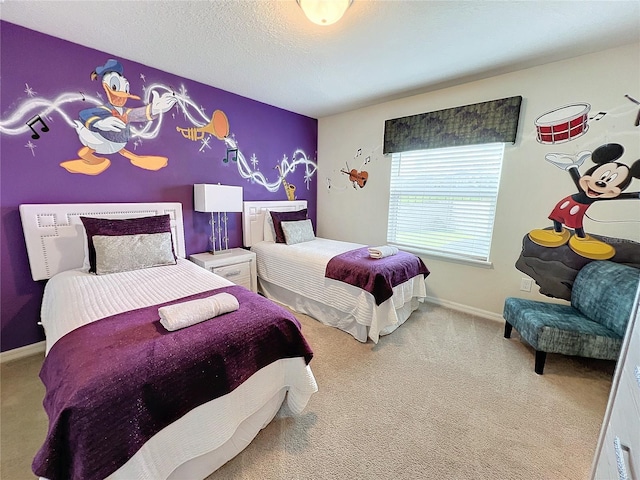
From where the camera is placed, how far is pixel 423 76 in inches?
101

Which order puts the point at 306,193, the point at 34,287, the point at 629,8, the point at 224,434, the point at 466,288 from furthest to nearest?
the point at 306,193, the point at 466,288, the point at 34,287, the point at 629,8, the point at 224,434

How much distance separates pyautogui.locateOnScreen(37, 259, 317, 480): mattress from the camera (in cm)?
107

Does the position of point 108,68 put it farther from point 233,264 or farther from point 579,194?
point 579,194

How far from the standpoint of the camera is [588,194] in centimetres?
224

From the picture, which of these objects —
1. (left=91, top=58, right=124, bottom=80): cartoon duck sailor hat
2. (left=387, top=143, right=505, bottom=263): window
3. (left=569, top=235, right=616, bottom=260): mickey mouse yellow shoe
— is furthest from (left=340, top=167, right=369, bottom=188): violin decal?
(left=91, top=58, right=124, bottom=80): cartoon duck sailor hat

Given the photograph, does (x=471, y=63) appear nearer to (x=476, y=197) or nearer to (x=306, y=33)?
(x=476, y=197)

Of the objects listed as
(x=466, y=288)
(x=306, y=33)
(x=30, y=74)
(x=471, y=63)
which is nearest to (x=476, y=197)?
(x=466, y=288)

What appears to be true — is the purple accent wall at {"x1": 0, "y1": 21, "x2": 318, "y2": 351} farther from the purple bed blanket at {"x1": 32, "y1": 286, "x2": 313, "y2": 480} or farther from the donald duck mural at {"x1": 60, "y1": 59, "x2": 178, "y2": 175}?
the purple bed blanket at {"x1": 32, "y1": 286, "x2": 313, "y2": 480}

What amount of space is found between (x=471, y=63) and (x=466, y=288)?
220cm

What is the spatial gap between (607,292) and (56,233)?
4248 mm

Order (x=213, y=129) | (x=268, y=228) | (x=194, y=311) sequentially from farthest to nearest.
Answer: (x=268, y=228) < (x=213, y=129) < (x=194, y=311)

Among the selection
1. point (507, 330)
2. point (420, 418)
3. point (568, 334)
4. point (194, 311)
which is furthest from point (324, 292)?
point (568, 334)

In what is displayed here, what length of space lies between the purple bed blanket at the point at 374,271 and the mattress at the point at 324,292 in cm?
7

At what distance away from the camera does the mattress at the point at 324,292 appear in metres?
2.34
